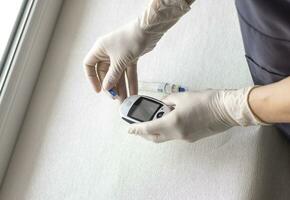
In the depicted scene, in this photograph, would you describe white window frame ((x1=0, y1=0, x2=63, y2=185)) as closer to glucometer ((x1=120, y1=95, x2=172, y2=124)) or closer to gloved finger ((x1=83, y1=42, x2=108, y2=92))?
gloved finger ((x1=83, y1=42, x2=108, y2=92))

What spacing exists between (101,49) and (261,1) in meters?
0.38

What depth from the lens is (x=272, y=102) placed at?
2.20 ft

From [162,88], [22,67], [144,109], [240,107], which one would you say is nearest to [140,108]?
[144,109]

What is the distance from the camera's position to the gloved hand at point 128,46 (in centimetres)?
84

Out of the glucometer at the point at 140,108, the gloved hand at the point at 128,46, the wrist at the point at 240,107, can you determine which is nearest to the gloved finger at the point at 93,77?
the gloved hand at the point at 128,46

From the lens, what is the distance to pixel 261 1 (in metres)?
0.73

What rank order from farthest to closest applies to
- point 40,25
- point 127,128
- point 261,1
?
1. point 40,25
2. point 127,128
3. point 261,1

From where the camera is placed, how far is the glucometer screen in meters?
0.88

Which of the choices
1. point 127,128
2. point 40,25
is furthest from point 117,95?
point 40,25

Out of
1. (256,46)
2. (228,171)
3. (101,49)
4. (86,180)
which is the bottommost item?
(86,180)

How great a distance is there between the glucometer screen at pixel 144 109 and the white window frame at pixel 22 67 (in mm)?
304

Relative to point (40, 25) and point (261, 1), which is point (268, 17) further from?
point (40, 25)

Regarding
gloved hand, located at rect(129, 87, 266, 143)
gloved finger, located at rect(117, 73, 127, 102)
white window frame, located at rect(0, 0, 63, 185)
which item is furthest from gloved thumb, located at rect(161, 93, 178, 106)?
white window frame, located at rect(0, 0, 63, 185)

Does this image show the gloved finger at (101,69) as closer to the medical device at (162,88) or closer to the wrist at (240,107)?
the medical device at (162,88)
